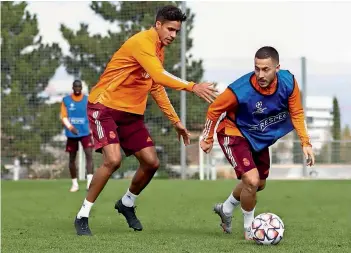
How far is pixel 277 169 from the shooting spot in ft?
67.8

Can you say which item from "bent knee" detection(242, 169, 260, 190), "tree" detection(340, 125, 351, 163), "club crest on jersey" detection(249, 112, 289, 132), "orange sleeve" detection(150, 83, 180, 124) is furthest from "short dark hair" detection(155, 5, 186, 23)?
"tree" detection(340, 125, 351, 163)

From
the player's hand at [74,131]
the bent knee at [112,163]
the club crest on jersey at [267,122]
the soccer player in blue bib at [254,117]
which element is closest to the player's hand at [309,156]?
the soccer player in blue bib at [254,117]

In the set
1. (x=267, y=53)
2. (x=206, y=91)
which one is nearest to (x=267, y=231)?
(x=206, y=91)

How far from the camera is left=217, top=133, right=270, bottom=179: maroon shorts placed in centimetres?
693

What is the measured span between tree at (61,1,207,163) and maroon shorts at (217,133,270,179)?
11.5 meters

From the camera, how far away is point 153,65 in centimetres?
700

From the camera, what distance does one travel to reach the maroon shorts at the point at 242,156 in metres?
6.93

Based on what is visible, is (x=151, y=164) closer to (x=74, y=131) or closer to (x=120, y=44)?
(x=74, y=131)

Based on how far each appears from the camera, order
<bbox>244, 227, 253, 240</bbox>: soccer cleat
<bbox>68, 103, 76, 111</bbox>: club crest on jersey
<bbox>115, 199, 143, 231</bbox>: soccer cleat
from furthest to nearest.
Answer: <bbox>68, 103, 76, 111</bbox>: club crest on jersey → <bbox>115, 199, 143, 231</bbox>: soccer cleat → <bbox>244, 227, 253, 240</bbox>: soccer cleat

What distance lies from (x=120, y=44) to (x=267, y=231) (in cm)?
1414

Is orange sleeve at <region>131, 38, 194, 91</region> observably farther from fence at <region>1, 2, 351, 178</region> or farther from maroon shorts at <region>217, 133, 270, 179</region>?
fence at <region>1, 2, 351, 178</region>

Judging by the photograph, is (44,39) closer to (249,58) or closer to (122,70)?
(249,58)

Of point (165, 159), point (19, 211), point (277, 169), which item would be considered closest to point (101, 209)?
point (19, 211)

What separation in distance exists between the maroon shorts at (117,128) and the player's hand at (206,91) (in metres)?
1.24
